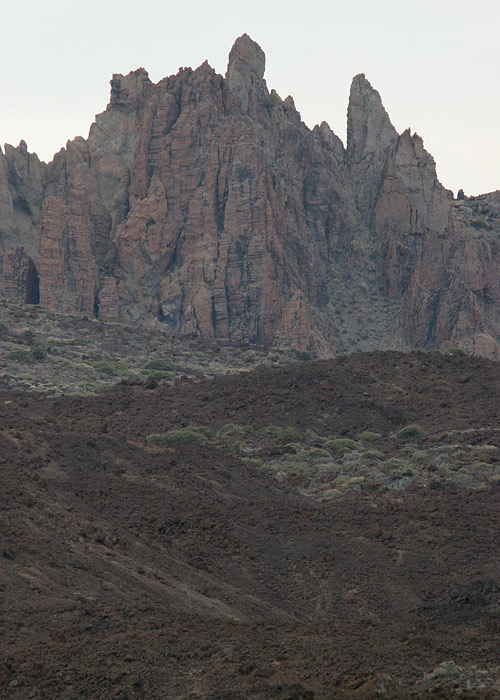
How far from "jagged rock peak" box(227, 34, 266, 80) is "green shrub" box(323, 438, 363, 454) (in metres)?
89.2

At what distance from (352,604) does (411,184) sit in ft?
379

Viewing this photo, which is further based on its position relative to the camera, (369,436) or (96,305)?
(96,305)

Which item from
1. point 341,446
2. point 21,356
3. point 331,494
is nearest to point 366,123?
point 21,356

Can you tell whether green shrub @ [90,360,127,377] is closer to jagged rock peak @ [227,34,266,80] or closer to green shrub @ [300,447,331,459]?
green shrub @ [300,447,331,459]

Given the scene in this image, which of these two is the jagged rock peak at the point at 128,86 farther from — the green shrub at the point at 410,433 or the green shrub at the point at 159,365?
the green shrub at the point at 410,433

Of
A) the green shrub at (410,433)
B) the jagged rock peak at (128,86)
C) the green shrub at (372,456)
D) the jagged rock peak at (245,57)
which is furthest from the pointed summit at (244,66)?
the green shrub at (372,456)

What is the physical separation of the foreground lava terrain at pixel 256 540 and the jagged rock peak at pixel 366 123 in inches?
3298

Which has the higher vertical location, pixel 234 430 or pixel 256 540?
pixel 234 430

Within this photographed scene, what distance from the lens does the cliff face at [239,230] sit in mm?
128125

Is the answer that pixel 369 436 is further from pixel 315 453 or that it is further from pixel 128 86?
pixel 128 86

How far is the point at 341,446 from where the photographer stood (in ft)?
210

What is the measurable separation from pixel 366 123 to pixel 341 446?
100431 mm

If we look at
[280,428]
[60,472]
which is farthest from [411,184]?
[60,472]

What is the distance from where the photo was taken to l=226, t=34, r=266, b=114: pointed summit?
471 ft
